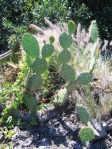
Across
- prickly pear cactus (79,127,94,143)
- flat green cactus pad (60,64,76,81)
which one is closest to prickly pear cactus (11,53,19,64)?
flat green cactus pad (60,64,76,81)

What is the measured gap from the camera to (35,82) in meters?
4.23

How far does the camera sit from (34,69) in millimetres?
4184

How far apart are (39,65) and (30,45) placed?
25 centimetres

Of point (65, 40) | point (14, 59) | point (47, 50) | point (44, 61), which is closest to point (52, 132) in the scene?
point (44, 61)

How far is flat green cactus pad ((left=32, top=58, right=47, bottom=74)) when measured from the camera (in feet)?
13.6

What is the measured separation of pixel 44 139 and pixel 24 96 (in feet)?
1.95

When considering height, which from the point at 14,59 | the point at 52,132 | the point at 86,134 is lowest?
the point at 86,134

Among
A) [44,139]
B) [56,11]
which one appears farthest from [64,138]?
[56,11]

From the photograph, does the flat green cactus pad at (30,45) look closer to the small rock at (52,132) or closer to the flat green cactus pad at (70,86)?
the flat green cactus pad at (70,86)

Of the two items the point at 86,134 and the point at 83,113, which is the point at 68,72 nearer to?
the point at 83,113

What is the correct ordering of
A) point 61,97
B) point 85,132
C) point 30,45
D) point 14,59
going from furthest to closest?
point 14,59
point 61,97
point 30,45
point 85,132

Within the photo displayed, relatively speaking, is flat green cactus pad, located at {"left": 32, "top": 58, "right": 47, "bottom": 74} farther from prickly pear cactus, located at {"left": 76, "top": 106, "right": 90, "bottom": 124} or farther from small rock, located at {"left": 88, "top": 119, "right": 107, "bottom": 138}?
small rock, located at {"left": 88, "top": 119, "right": 107, "bottom": 138}

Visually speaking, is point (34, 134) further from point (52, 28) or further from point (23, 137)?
point (52, 28)

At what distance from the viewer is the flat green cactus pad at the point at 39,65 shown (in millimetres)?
4148
